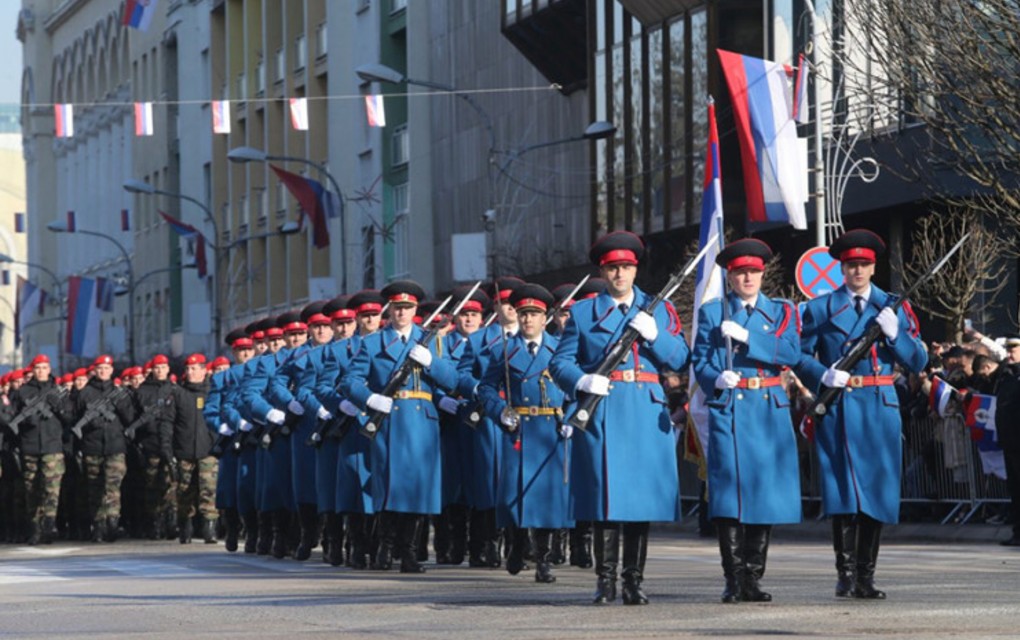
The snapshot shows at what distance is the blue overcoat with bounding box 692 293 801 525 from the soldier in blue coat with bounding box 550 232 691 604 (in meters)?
0.23

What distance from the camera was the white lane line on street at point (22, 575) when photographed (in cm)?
1924

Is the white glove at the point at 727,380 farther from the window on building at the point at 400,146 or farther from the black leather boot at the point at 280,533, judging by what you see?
the window on building at the point at 400,146

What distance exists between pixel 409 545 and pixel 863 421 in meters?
5.36

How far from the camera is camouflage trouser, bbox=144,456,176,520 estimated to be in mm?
28359

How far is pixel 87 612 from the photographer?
1480 cm

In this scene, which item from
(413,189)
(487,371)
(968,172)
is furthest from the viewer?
(413,189)

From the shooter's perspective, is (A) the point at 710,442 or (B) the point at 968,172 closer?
(A) the point at 710,442

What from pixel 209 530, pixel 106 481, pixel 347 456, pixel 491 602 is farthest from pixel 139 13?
pixel 491 602

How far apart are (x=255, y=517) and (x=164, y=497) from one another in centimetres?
499

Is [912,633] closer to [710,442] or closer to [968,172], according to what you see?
[710,442]

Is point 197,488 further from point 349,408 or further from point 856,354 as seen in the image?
point 856,354

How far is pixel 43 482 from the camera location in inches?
1154

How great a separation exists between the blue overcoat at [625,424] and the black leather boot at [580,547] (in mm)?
4096

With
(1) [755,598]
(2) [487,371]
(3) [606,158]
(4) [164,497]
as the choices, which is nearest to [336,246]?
(3) [606,158]
